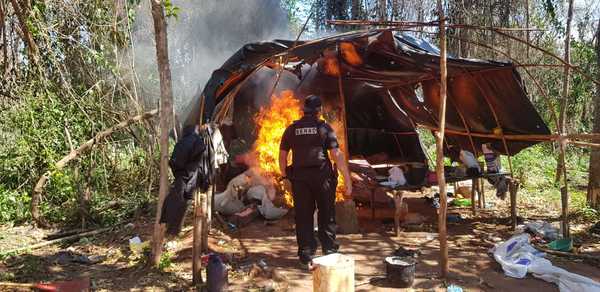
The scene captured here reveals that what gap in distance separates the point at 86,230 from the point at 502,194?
704cm

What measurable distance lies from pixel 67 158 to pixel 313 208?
4953mm

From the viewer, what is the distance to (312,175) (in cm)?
507

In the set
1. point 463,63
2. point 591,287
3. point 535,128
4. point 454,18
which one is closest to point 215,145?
point 463,63

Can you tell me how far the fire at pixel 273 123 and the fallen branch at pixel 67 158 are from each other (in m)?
2.16

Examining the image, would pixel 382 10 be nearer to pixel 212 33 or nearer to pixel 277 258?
pixel 212 33

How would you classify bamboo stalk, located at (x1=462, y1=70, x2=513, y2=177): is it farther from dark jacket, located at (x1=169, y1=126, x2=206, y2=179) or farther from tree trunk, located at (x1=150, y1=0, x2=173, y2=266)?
tree trunk, located at (x1=150, y1=0, x2=173, y2=266)

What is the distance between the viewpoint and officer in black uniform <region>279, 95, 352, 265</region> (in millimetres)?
5086

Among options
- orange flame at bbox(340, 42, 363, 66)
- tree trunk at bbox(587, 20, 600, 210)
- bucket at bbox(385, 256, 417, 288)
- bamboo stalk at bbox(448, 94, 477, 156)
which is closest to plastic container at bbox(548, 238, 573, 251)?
tree trunk at bbox(587, 20, 600, 210)

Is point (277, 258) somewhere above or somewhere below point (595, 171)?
below

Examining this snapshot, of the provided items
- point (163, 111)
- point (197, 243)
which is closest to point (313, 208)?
point (197, 243)

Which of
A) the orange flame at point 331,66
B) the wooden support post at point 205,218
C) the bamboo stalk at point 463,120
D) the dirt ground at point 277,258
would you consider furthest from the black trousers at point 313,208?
the bamboo stalk at point 463,120

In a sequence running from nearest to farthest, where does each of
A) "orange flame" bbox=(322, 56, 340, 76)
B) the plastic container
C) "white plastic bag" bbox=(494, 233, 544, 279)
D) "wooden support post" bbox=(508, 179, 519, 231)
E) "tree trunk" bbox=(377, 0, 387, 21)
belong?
"white plastic bag" bbox=(494, 233, 544, 279), the plastic container, "wooden support post" bbox=(508, 179, 519, 231), "orange flame" bbox=(322, 56, 340, 76), "tree trunk" bbox=(377, 0, 387, 21)

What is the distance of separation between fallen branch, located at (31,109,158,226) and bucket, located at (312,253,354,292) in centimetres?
522

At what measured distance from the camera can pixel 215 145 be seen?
5.78m
